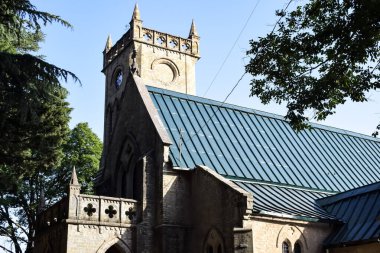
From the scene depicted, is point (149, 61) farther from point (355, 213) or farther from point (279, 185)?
point (355, 213)

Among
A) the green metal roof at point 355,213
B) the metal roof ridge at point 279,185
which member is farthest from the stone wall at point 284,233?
the metal roof ridge at point 279,185

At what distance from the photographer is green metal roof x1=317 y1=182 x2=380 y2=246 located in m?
19.3

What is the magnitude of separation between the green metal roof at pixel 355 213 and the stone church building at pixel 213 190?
5 centimetres

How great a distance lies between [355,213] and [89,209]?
10.6 metres

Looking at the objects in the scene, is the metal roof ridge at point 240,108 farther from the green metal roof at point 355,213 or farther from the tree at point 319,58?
the tree at point 319,58

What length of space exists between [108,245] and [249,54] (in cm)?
1117

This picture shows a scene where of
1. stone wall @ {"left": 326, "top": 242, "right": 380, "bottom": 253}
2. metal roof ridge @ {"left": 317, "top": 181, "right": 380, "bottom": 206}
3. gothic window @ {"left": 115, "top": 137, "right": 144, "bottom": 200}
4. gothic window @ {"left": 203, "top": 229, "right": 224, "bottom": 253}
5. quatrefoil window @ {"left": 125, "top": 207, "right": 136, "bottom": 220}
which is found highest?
gothic window @ {"left": 115, "top": 137, "right": 144, "bottom": 200}

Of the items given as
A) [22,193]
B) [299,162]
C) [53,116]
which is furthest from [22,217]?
[299,162]

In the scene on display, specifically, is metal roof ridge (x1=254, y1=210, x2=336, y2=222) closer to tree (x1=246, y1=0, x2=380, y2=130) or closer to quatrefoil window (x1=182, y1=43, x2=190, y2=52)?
tree (x1=246, y1=0, x2=380, y2=130)

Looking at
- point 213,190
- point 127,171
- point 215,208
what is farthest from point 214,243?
point 127,171

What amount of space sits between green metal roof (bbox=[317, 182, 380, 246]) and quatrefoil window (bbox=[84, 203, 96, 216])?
9.25 m

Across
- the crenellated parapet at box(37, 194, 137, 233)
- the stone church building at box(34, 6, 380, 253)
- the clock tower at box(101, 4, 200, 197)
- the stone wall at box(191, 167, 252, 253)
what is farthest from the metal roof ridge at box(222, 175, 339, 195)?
the clock tower at box(101, 4, 200, 197)

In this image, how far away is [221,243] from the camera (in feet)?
63.3

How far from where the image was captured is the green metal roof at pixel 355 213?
762 inches
